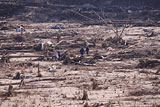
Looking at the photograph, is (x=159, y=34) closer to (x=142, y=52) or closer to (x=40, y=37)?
(x=142, y=52)

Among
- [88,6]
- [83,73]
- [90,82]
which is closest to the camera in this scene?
[90,82]

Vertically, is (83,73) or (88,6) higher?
(88,6)

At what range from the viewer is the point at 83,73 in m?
11.7

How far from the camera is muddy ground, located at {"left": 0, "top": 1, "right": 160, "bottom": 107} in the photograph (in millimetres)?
8422

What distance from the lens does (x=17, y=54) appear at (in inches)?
612

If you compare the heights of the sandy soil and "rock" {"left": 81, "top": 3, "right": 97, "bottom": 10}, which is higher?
"rock" {"left": 81, "top": 3, "right": 97, "bottom": 10}

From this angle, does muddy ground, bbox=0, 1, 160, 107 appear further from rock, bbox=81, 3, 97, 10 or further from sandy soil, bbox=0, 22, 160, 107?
rock, bbox=81, 3, 97, 10

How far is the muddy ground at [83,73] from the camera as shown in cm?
842

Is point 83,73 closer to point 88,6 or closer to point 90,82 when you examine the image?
point 90,82

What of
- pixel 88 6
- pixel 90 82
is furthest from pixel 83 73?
pixel 88 6

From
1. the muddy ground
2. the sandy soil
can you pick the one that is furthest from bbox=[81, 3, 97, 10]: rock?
the sandy soil

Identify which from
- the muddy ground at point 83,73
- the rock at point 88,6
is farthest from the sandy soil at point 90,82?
the rock at point 88,6

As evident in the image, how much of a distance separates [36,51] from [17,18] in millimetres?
15550

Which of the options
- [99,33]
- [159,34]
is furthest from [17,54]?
[159,34]
